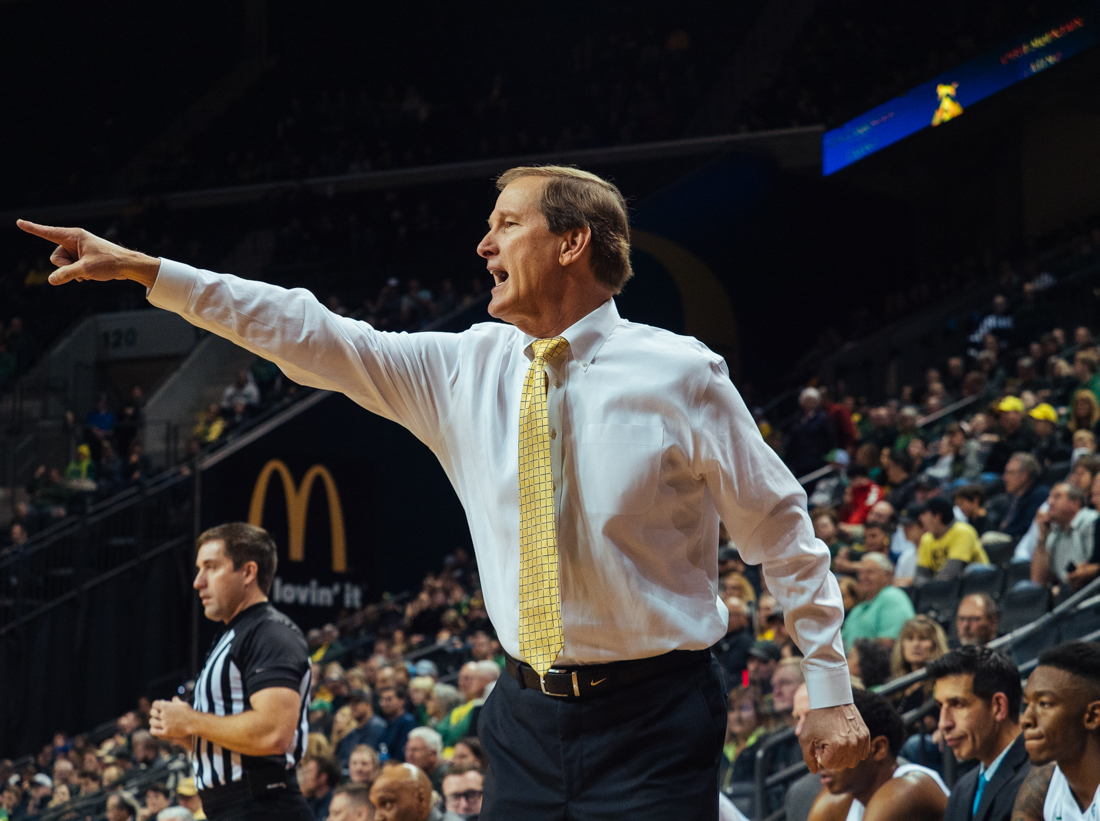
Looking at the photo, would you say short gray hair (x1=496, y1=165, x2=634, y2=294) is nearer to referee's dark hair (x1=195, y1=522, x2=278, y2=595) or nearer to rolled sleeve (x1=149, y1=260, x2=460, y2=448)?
rolled sleeve (x1=149, y1=260, x2=460, y2=448)

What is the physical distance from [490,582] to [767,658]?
4.93 m

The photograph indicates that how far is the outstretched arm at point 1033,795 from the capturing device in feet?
11.7

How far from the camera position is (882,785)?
4031mm

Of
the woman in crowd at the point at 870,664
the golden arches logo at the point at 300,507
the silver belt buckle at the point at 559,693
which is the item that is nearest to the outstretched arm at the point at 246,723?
the silver belt buckle at the point at 559,693

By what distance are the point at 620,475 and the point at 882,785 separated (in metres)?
2.23

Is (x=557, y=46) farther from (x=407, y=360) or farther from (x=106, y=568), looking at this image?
(x=407, y=360)

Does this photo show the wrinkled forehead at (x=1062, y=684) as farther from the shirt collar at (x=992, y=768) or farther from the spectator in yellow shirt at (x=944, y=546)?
the spectator in yellow shirt at (x=944, y=546)

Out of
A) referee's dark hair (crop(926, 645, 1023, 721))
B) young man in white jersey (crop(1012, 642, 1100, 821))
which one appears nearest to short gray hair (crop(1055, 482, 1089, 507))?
referee's dark hair (crop(926, 645, 1023, 721))

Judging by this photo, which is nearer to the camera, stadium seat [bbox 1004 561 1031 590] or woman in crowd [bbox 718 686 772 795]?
woman in crowd [bbox 718 686 772 795]

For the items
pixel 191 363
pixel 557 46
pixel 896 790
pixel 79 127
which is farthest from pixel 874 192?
pixel 896 790

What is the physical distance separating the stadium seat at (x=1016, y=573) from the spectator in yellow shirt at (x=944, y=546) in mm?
300

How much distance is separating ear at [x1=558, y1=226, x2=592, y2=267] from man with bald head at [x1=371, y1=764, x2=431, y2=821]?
9.08 ft

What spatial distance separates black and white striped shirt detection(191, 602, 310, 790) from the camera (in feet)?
12.0

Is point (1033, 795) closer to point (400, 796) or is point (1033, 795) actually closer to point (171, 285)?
point (400, 796)
